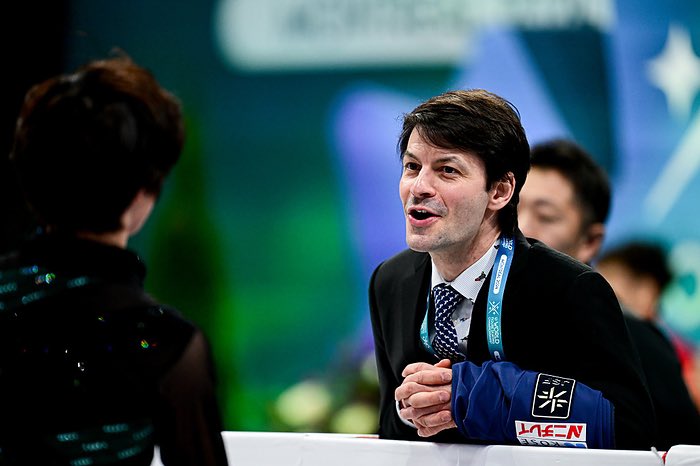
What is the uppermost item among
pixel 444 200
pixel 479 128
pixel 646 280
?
pixel 479 128

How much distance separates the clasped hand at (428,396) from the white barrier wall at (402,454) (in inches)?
2.0

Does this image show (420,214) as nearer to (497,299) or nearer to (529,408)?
(497,299)

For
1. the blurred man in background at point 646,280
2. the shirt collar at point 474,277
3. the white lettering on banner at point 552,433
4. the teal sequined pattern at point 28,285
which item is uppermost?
the teal sequined pattern at point 28,285

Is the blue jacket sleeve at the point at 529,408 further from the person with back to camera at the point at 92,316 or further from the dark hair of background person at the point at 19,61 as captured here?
the dark hair of background person at the point at 19,61

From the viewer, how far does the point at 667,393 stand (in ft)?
8.17

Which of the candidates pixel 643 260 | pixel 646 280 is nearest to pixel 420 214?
pixel 646 280

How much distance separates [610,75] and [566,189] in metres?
1.95

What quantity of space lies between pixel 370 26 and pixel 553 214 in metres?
2.35

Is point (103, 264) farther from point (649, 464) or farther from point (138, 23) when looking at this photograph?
point (138, 23)

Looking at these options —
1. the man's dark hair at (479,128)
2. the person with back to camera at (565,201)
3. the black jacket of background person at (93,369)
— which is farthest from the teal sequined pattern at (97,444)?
the person with back to camera at (565,201)

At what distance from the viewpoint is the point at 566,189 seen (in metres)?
2.95

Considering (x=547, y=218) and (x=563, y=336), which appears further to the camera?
(x=547, y=218)

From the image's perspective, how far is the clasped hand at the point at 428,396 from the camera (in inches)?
73.3

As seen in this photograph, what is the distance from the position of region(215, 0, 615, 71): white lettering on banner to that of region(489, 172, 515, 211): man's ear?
115 inches
